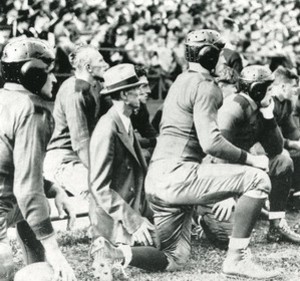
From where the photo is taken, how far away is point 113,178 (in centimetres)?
591

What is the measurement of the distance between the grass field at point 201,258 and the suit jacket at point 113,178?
0.38 meters

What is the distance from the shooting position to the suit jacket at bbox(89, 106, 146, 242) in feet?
18.7

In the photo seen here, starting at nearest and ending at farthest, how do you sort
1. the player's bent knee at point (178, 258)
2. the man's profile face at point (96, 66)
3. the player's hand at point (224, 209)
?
the player's bent knee at point (178, 258), the player's hand at point (224, 209), the man's profile face at point (96, 66)

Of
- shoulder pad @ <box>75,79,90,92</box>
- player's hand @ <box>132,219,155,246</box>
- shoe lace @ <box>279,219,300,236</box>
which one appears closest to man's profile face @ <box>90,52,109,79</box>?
shoulder pad @ <box>75,79,90,92</box>

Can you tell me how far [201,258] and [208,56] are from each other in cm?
176

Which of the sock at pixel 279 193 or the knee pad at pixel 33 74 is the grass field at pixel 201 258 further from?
the knee pad at pixel 33 74

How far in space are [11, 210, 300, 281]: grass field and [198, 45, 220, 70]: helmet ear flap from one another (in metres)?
1.62

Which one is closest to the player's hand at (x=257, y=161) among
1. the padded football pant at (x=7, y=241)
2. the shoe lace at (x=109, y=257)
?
the shoe lace at (x=109, y=257)

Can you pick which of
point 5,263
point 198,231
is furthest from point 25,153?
point 198,231

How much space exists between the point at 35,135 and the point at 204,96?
167 centimetres

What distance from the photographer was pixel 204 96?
18.8 ft

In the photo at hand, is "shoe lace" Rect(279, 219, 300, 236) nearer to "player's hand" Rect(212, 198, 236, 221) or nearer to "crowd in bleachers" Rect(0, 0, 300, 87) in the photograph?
"player's hand" Rect(212, 198, 236, 221)

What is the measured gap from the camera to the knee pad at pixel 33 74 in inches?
185

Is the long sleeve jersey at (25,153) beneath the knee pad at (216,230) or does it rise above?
above
